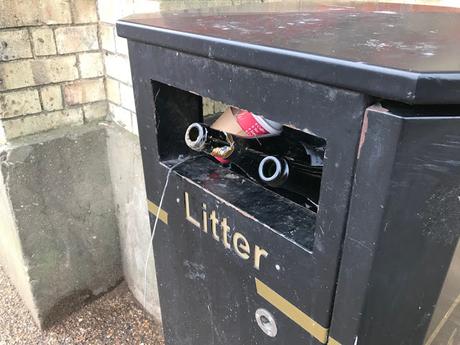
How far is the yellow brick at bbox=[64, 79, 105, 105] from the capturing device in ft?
6.14

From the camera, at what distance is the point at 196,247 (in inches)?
44.1

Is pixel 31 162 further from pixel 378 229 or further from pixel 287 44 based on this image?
pixel 378 229

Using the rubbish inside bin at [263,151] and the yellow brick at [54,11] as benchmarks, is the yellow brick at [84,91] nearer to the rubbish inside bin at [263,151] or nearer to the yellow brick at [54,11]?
the yellow brick at [54,11]

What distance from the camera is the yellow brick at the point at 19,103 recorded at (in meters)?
1.72

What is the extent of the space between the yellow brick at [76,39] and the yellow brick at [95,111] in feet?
0.80

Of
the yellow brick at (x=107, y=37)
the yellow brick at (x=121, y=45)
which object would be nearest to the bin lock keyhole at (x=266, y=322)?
the yellow brick at (x=121, y=45)

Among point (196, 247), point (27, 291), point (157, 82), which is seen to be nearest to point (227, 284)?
point (196, 247)

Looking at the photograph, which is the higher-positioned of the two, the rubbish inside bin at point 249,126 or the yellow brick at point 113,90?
the rubbish inside bin at point 249,126

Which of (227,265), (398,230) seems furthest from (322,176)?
(227,265)

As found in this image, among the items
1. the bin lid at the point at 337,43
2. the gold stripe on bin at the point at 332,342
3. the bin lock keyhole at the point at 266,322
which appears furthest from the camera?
the bin lock keyhole at the point at 266,322

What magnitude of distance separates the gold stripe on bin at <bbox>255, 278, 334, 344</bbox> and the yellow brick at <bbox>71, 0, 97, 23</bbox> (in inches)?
53.9

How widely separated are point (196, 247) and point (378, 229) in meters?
0.56

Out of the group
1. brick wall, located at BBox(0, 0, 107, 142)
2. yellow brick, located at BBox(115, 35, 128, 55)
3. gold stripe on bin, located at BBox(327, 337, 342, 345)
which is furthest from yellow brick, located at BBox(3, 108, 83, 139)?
gold stripe on bin, located at BBox(327, 337, 342, 345)

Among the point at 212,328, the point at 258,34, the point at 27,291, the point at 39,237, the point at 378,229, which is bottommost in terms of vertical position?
the point at 27,291
